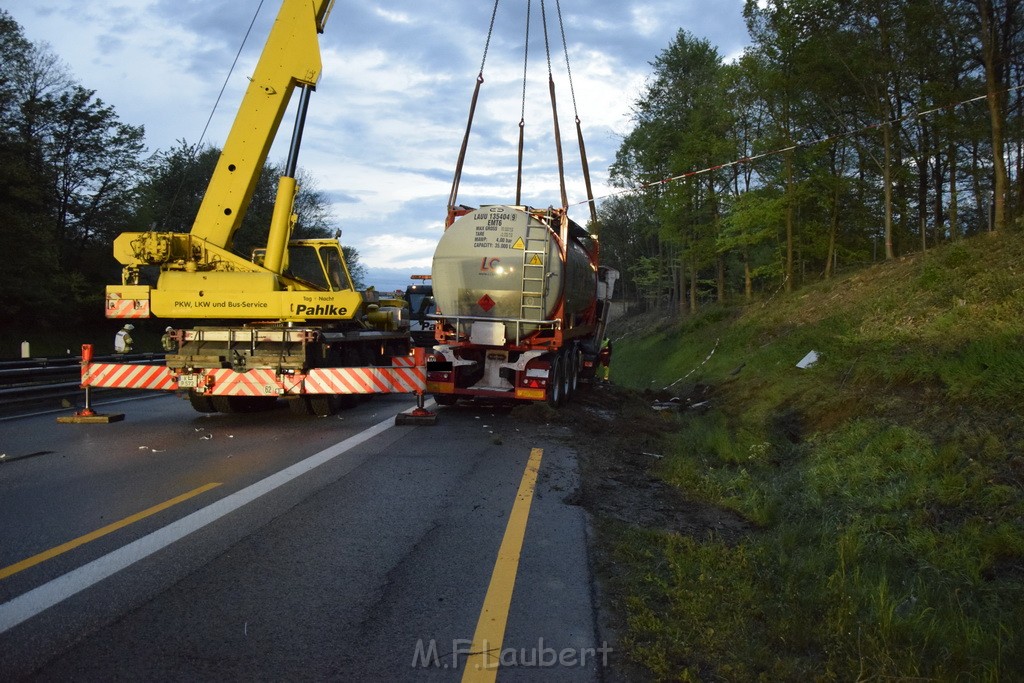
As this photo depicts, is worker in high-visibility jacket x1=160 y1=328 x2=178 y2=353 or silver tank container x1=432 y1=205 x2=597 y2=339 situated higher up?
silver tank container x1=432 y1=205 x2=597 y2=339

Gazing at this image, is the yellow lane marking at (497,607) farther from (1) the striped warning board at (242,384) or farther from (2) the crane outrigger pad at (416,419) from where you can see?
(1) the striped warning board at (242,384)

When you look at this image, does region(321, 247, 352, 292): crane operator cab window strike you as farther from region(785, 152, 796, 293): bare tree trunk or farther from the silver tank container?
region(785, 152, 796, 293): bare tree trunk

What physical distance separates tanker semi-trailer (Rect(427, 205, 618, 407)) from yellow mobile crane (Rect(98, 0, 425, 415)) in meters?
1.96

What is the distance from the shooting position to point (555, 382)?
13.7m

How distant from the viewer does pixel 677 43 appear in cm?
3941

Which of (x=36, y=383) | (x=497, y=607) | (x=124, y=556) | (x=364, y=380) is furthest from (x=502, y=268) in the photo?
(x=36, y=383)

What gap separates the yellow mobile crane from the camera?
1134cm

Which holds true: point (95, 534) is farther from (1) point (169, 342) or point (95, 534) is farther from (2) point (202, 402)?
(2) point (202, 402)

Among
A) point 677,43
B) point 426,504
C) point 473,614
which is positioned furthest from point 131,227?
point 473,614

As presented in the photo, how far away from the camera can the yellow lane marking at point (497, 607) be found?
Answer: 3.56 m

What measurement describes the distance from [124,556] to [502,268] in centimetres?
892

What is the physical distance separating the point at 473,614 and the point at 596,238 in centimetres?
1300

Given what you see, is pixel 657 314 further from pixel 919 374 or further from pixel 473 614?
pixel 473 614

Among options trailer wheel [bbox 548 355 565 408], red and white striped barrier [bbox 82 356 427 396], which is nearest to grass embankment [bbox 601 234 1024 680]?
trailer wheel [bbox 548 355 565 408]
